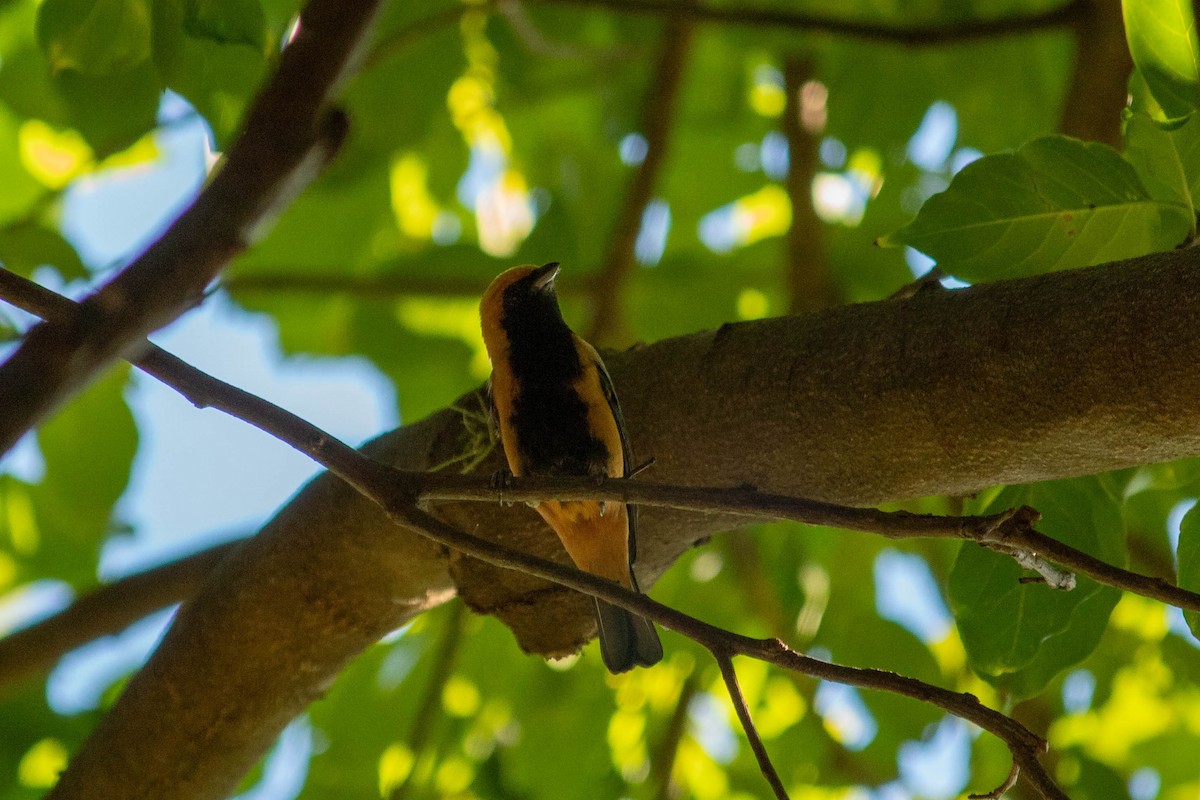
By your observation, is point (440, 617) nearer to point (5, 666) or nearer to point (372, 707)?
point (372, 707)

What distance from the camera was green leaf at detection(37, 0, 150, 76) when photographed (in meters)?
2.32

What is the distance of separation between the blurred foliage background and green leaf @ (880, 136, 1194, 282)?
1053 mm

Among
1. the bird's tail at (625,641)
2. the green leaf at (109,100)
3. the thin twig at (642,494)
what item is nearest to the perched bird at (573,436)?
the bird's tail at (625,641)

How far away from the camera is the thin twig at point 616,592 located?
1.68m

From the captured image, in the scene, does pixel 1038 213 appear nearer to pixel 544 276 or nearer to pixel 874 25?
pixel 544 276

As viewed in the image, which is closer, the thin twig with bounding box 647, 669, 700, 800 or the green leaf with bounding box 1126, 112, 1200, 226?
the green leaf with bounding box 1126, 112, 1200, 226

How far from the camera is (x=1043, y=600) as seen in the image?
2420 mm

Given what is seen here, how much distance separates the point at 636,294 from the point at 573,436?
6.73 feet

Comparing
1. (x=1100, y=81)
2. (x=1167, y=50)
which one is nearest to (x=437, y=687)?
(x=1167, y=50)

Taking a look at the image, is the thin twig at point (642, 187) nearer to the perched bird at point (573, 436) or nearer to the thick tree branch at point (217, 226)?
the perched bird at point (573, 436)

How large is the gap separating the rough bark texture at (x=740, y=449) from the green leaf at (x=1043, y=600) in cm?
31

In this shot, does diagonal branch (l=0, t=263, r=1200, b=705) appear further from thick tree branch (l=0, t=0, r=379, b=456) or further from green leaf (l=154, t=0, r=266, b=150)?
green leaf (l=154, t=0, r=266, b=150)

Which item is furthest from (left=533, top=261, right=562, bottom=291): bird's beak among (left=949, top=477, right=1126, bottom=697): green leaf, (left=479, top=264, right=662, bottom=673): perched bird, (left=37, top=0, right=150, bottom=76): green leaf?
(left=949, top=477, right=1126, bottom=697): green leaf

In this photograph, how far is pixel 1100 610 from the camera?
94.7 inches
